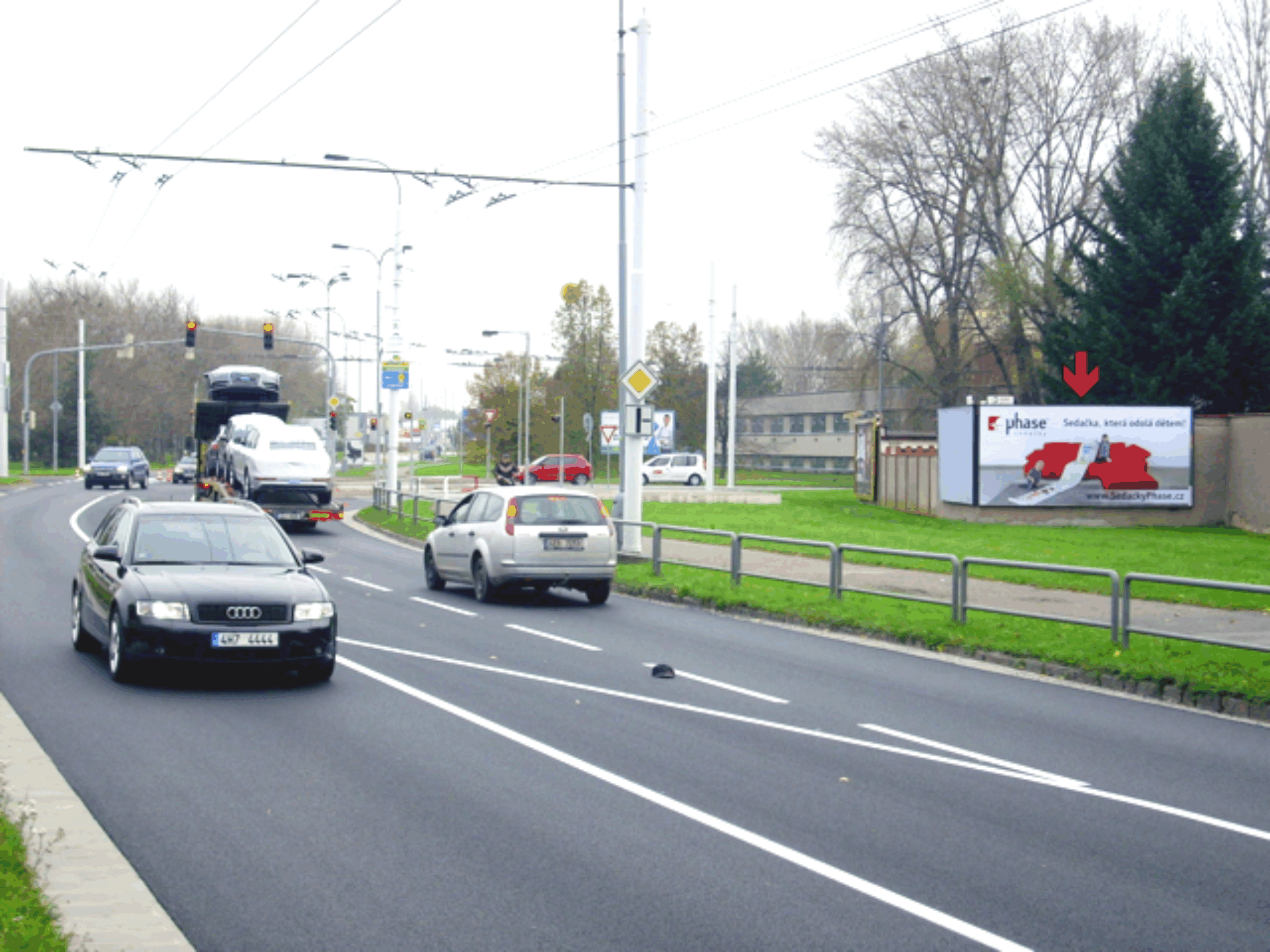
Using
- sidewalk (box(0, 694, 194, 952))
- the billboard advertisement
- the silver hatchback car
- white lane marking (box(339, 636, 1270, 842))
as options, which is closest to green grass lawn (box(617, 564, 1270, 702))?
the silver hatchback car

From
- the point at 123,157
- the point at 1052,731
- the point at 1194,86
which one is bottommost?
the point at 1052,731

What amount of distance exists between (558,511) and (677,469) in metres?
49.8

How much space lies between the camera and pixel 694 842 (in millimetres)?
6328

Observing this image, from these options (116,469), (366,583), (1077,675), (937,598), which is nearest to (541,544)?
(366,583)

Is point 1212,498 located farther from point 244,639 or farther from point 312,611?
point 244,639

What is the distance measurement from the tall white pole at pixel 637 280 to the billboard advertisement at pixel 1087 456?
47.6 ft

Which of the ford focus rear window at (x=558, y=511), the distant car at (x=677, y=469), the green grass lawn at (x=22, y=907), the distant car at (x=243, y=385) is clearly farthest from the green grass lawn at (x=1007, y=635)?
the distant car at (x=677, y=469)

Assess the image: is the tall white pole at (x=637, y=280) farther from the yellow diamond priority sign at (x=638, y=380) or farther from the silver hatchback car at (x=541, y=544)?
the silver hatchback car at (x=541, y=544)

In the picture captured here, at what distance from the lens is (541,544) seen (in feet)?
57.9

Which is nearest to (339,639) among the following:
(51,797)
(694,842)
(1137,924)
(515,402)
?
(51,797)

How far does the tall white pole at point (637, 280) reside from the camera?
2217 cm

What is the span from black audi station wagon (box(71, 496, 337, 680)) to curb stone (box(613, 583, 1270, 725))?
6.47 m

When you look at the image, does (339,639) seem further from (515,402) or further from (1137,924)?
(515,402)

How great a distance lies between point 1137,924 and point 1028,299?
42091mm
